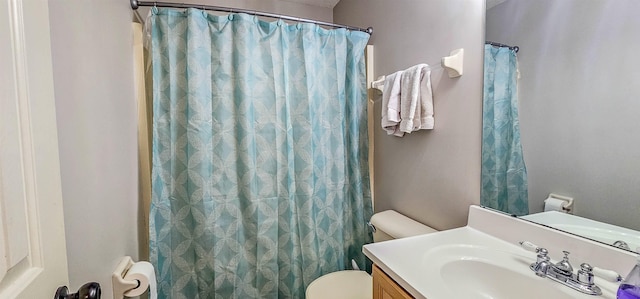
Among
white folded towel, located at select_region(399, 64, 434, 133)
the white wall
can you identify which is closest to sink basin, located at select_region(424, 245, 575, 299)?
white folded towel, located at select_region(399, 64, 434, 133)

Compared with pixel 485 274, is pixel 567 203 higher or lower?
higher

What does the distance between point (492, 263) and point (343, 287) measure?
830 millimetres

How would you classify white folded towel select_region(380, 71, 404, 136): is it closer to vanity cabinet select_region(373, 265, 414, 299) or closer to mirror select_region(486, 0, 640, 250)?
mirror select_region(486, 0, 640, 250)

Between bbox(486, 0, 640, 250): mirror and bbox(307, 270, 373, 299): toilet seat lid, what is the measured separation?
2.91 feet

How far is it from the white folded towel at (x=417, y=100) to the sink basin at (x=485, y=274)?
24.1 inches

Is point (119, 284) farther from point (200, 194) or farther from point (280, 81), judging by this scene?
point (280, 81)

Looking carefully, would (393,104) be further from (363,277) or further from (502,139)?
(363,277)

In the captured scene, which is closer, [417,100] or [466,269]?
[466,269]

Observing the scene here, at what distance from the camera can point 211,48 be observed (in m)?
1.43

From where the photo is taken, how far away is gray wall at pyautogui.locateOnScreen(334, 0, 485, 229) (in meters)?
1.10

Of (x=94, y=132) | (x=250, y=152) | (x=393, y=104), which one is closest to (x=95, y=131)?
(x=94, y=132)

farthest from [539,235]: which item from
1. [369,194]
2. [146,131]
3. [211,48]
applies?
[146,131]

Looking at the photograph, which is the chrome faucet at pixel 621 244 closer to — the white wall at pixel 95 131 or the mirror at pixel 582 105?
the mirror at pixel 582 105

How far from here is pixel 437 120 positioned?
1.26 metres
